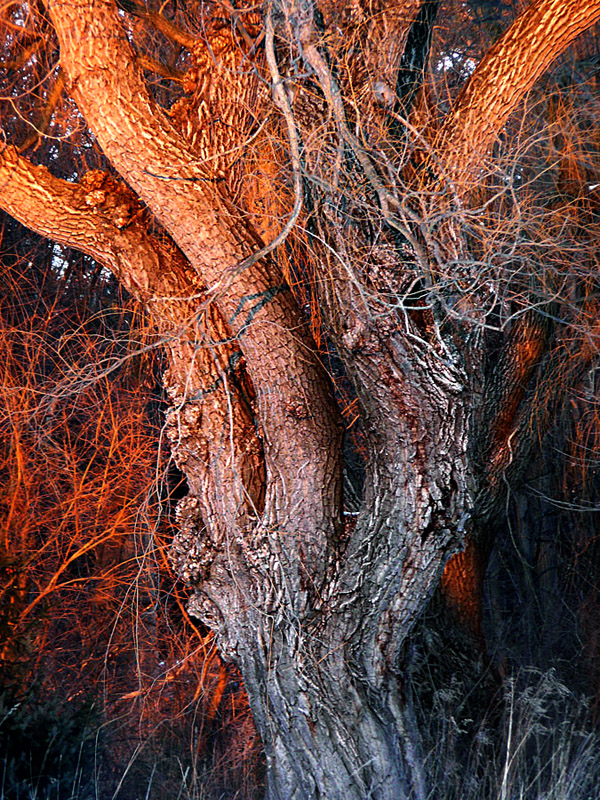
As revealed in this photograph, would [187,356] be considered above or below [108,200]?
below

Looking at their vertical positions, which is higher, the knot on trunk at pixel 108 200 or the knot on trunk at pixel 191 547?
the knot on trunk at pixel 108 200

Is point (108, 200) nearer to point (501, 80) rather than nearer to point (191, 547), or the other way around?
point (191, 547)

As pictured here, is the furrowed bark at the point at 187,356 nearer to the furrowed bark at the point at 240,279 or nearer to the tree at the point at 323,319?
the tree at the point at 323,319

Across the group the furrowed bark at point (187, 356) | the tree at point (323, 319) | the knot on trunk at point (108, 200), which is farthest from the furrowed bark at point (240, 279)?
the knot on trunk at point (108, 200)

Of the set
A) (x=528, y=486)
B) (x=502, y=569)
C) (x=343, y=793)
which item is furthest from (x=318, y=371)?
(x=502, y=569)

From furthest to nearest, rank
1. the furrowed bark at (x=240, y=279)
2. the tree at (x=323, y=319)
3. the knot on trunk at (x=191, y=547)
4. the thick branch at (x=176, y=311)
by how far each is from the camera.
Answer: the knot on trunk at (x=191, y=547) < the thick branch at (x=176, y=311) < the furrowed bark at (x=240, y=279) < the tree at (x=323, y=319)

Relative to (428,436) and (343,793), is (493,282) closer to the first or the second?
(428,436)

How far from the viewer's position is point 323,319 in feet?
12.1

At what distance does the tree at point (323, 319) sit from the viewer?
10.9 feet

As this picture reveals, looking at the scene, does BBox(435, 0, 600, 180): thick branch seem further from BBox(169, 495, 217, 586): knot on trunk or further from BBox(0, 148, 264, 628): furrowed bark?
BBox(169, 495, 217, 586): knot on trunk

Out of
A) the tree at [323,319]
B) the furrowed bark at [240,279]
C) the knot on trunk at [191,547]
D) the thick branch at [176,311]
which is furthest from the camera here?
the knot on trunk at [191,547]

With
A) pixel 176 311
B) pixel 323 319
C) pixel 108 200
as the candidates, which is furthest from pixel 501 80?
pixel 108 200

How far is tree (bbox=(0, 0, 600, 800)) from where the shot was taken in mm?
3324

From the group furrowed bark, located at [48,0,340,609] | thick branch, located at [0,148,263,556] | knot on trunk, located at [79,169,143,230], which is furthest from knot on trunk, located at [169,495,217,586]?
knot on trunk, located at [79,169,143,230]
